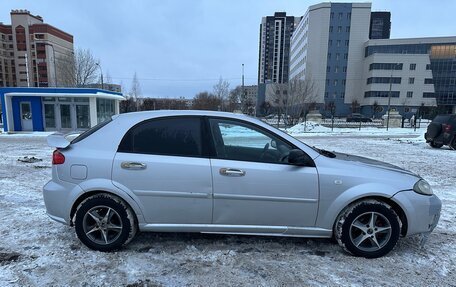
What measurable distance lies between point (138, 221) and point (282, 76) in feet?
455

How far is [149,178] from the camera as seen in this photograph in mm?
3324

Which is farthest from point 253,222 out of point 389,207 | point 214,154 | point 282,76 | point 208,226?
point 282,76

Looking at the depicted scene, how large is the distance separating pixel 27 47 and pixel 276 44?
9925cm

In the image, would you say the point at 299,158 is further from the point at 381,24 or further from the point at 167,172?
the point at 381,24

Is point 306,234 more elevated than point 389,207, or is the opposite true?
point 389,207

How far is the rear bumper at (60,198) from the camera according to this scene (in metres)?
3.44

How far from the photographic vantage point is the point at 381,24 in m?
116

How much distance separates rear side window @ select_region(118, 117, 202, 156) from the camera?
3.41 meters

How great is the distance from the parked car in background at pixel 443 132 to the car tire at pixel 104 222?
1448 cm

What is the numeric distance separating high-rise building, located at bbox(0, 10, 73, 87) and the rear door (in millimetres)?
97570

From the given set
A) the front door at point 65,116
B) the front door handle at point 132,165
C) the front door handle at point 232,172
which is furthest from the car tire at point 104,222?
the front door at point 65,116

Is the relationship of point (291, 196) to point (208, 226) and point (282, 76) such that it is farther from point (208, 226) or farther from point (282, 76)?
point (282, 76)

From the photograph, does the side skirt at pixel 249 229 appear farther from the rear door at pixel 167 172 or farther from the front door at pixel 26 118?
the front door at pixel 26 118

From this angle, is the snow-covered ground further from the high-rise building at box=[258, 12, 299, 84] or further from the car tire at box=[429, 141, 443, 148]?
the high-rise building at box=[258, 12, 299, 84]
